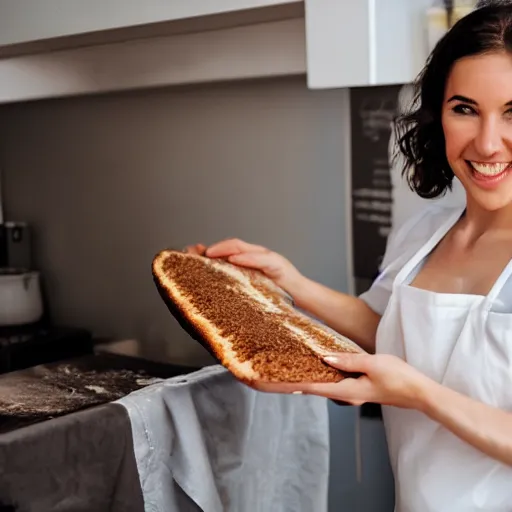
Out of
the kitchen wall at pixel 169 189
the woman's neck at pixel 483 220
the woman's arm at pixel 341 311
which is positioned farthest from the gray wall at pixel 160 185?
the woman's neck at pixel 483 220

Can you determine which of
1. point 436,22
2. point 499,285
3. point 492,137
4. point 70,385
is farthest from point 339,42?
point 70,385

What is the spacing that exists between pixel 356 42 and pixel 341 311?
0.36 metres

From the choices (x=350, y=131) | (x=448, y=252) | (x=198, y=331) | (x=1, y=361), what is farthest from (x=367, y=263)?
(x=1, y=361)

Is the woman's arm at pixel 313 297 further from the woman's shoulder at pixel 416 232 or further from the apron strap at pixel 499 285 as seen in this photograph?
the apron strap at pixel 499 285

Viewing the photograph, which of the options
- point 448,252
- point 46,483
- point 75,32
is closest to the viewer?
point 46,483

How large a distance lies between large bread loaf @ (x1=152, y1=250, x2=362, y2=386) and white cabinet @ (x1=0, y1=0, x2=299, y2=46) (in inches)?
12.9

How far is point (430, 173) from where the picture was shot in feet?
3.18

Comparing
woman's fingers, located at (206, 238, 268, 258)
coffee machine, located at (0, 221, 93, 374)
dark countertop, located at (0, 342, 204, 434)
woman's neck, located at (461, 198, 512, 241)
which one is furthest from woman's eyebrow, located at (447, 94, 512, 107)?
coffee machine, located at (0, 221, 93, 374)

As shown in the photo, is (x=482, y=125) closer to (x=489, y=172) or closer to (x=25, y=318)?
(x=489, y=172)

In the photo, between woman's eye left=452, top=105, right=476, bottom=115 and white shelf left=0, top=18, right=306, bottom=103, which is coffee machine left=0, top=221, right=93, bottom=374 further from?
woman's eye left=452, top=105, right=476, bottom=115

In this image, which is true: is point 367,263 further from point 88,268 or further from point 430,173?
point 88,268

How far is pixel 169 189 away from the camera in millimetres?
1480

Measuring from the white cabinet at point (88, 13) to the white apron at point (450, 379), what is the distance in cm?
43

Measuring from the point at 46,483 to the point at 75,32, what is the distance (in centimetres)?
67
